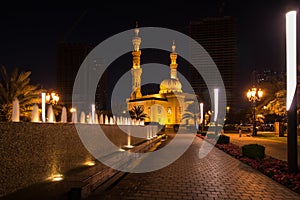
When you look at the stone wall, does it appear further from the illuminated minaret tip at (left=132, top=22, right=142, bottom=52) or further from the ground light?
the illuminated minaret tip at (left=132, top=22, right=142, bottom=52)

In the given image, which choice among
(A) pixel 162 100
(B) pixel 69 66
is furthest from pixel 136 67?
(B) pixel 69 66

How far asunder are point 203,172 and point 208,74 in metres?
83.8

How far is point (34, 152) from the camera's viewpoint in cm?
677

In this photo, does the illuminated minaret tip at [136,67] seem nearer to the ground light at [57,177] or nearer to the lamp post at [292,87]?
the lamp post at [292,87]

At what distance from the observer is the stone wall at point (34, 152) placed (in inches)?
225

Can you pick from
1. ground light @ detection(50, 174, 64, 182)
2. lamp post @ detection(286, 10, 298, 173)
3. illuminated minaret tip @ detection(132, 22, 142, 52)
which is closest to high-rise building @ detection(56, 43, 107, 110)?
illuminated minaret tip @ detection(132, 22, 142, 52)

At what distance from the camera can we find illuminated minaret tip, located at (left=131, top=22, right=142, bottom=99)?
71062 millimetres

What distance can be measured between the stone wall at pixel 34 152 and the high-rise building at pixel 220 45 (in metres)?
82.3

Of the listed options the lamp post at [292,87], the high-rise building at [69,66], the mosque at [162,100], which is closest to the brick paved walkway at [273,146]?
the lamp post at [292,87]

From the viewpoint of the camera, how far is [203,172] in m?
9.95

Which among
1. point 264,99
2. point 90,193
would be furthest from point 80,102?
point 90,193

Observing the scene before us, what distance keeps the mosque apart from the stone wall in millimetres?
58165

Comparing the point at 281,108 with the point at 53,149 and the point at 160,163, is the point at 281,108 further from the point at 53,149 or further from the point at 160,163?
the point at 53,149

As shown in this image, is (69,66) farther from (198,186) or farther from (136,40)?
(198,186)
